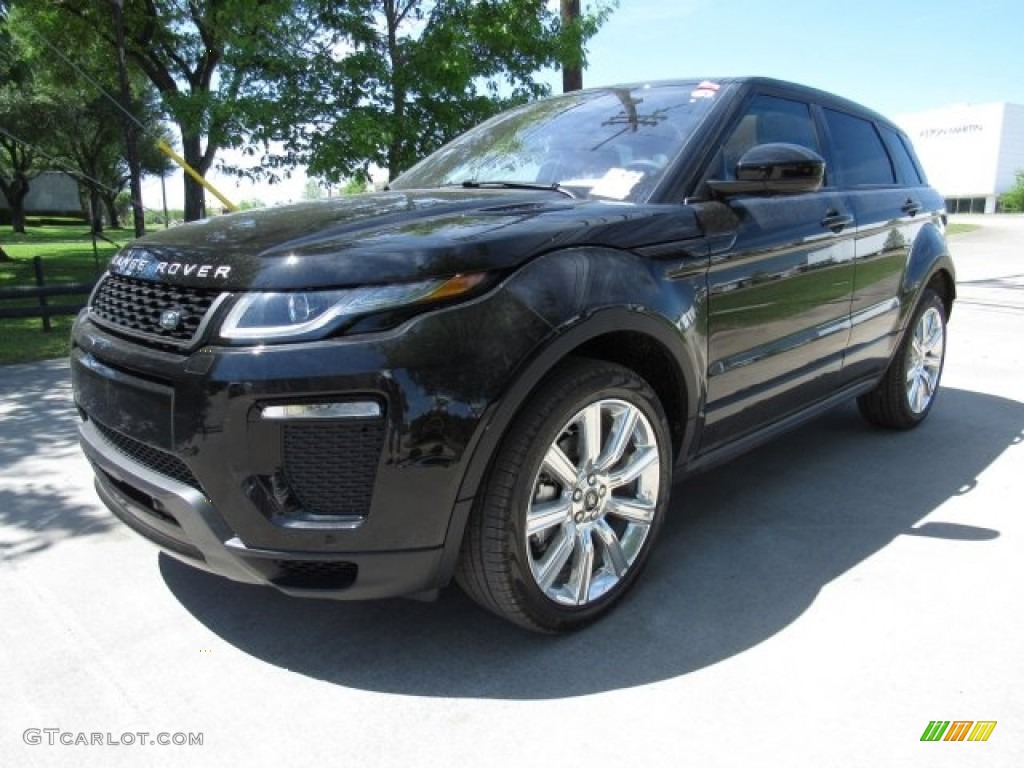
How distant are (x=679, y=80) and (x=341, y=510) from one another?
2.43 m

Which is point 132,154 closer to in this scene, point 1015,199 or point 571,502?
point 571,502

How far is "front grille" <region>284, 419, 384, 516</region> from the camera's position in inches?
81.4

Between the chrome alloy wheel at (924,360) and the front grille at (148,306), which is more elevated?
the front grille at (148,306)

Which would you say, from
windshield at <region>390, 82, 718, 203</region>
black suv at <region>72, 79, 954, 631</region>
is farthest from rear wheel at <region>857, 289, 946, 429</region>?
windshield at <region>390, 82, 718, 203</region>

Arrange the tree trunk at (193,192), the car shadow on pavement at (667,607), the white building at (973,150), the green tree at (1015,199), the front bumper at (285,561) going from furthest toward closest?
the white building at (973,150)
the green tree at (1015,199)
the tree trunk at (193,192)
the car shadow on pavement at (667,607)
the front bumper at (285,561)

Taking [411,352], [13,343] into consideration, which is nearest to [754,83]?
[411,352]

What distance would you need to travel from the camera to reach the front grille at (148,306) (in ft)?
7.20

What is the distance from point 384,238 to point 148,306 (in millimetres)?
739

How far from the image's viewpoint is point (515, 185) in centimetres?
317

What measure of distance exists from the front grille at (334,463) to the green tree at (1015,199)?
9000cm

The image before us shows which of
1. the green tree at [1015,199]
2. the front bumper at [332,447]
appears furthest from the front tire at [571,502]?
the green tree at [1015,199]

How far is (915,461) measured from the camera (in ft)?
14.3

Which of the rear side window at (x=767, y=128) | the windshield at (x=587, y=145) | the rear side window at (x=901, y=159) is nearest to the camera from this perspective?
the windshield at (x=587, y=145)

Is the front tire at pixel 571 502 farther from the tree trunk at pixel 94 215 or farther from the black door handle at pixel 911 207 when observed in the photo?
the tree trunk at pixel 94 215
